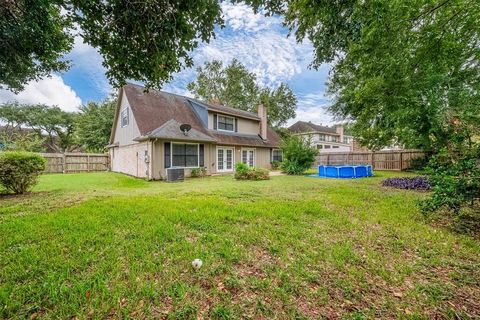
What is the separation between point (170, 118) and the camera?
47.5ft

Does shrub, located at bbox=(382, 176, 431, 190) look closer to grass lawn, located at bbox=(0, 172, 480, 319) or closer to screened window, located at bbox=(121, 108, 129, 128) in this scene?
grass lawn, located at bbox=(0, 172, 480, 319)

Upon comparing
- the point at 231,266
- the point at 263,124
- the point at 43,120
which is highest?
the point at 43,120

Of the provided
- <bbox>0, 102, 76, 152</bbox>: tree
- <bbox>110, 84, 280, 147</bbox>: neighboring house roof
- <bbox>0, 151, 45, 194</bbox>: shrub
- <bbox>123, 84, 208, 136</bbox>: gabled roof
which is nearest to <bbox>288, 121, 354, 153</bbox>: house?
<bbox>110, 84, 280, 147</bbox>: neighboring house roof

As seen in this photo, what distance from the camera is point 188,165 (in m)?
13.2

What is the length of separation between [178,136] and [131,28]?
8.33 metres

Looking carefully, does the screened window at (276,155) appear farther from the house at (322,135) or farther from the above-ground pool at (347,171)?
the house at (322,135)

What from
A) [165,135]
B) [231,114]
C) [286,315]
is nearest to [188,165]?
[165,135]

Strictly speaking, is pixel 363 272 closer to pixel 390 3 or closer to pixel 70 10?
pixel 390 3

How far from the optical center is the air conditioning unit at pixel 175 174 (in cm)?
1126

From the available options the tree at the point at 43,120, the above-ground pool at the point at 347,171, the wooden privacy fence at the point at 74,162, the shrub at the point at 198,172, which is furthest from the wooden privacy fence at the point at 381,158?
the tree at the point at 43,120

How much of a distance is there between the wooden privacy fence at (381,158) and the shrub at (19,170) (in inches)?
874

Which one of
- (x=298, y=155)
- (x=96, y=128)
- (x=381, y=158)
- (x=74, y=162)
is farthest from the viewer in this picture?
(x=96, y=128)

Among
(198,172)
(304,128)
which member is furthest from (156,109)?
(304,128)

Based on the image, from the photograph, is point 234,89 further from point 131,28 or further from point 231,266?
point 231,266
